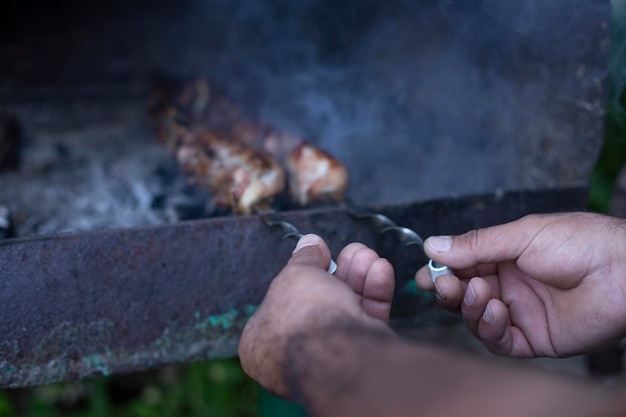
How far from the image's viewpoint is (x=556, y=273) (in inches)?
55.4

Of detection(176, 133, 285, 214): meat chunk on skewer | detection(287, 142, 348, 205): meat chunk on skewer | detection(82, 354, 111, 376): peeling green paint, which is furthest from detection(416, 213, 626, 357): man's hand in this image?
detection(82, 354, 111, 376): peeling green paint

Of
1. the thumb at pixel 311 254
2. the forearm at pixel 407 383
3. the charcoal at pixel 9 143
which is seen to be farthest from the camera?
the charcoal at pixel 9 143

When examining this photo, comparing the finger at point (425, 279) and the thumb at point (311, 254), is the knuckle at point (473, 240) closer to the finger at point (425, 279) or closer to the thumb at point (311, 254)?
the finger at point (425, 279)

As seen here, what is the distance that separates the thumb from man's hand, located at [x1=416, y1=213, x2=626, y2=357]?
0.28 metres

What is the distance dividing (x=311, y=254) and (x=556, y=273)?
64 centimetres

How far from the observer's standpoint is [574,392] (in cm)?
71

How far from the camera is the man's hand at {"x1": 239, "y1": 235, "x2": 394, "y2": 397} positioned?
1.01 meters

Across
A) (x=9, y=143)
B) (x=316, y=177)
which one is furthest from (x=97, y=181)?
(x=316, y=177)

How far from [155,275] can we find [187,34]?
6.08 feet

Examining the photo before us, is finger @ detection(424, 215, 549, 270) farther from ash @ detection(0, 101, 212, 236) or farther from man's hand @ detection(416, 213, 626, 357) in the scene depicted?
ash @ detection(0, 101, 212, 236)

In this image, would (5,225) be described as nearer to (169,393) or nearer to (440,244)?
(169,393)

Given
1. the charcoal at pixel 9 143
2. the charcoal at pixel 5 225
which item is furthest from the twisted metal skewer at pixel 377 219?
the charcoal at pixel 9 143

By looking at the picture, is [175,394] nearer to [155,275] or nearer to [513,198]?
[155,275]

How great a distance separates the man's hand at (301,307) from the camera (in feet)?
3.32
